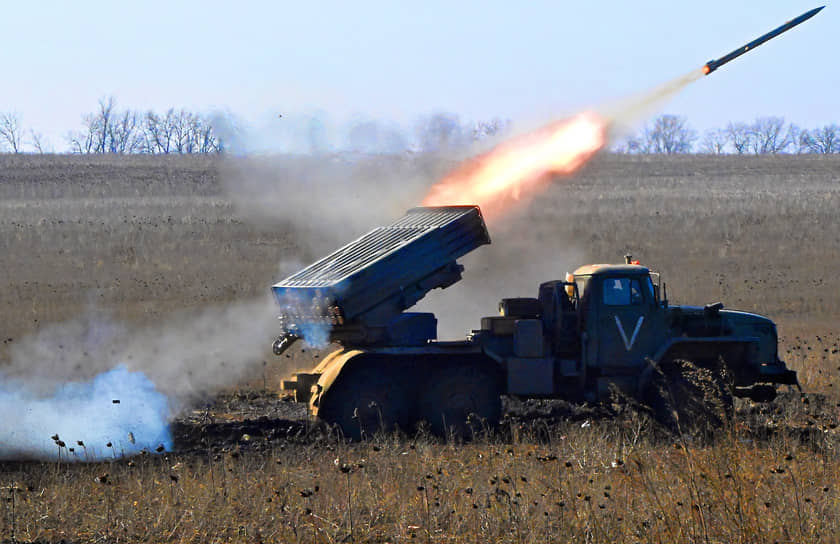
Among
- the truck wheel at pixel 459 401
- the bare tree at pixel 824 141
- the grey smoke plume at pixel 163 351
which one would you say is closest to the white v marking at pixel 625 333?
the truck wheel at pixel 459 401

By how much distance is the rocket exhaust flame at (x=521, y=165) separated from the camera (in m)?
19.6

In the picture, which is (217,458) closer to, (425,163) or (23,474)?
(23,474)

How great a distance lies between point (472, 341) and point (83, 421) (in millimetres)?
5515

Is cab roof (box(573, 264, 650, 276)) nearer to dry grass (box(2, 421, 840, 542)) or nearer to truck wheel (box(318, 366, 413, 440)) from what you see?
truck wheel (box(318, 366, 413, 440))

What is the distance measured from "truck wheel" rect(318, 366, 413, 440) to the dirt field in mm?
405

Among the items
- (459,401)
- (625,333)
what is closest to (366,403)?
(459,401)

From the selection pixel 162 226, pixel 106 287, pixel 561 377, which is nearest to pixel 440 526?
pixel 561 377

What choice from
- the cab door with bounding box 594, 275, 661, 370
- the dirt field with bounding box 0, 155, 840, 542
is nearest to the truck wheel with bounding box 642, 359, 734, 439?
the cab door with bounding box 594, 275, 661, 370

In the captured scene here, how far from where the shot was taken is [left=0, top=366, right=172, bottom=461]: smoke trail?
14000 millimetres

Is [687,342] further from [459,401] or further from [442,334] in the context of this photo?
[442,334]

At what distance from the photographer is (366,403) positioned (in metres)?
15.3

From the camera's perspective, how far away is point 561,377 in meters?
16.0

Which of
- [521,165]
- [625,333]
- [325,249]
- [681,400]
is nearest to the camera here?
[681,400]

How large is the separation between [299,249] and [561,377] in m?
22.6
